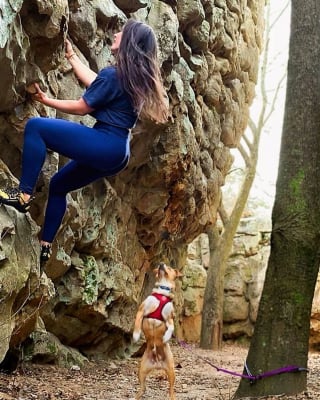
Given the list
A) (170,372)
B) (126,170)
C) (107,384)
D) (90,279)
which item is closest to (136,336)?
(170,372)

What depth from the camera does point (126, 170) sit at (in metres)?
10.5

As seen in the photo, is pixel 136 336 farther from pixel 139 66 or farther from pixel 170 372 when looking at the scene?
pixel 139 66

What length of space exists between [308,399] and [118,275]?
5746mm

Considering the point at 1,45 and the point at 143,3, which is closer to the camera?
the point at 1,45

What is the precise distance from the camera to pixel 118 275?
10797mm

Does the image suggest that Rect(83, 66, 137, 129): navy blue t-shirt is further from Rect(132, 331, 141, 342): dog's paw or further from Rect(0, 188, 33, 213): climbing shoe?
Rect(132, 331, 141, 342): dog's paw

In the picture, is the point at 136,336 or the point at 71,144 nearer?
the point at 71,144

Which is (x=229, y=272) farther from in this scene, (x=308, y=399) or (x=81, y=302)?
(x=308, y=399)

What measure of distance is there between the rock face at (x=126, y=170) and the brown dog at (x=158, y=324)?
113cm

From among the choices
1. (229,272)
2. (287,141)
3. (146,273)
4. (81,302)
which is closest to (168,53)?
(287,141)

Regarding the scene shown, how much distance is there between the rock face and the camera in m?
4.84

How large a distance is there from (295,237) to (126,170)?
510 centimetres

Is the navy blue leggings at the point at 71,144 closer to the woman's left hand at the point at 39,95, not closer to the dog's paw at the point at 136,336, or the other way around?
the woman's left hand at the point at 39,95

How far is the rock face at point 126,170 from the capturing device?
191 inches
